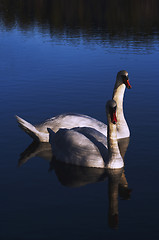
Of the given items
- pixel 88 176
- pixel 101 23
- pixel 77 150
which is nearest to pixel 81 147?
pixel 77 150

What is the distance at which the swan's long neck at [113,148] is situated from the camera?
15.0 metres

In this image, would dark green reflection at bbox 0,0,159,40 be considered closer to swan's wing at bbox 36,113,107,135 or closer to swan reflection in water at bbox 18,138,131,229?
swan's wing at bbox 36,113,107,135

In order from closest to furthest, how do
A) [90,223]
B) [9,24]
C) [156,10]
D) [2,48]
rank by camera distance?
[90,223]
[2,48]
[9,24]
[156,10]

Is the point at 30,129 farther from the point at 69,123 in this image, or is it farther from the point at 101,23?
the point at 101,23

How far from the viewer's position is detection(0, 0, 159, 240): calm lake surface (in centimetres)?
1188

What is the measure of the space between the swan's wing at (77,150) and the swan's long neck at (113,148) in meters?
0.32

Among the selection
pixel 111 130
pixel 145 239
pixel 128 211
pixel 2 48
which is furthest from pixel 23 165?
pixel 2 48

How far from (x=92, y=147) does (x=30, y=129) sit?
293 cm

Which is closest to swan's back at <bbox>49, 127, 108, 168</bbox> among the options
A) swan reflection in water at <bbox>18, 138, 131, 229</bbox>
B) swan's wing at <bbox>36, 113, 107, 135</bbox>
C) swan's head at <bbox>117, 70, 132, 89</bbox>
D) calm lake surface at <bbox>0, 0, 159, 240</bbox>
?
swan reflection in water at <bbox>18, 138, 131, 229</bbox>

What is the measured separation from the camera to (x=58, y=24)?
240ft

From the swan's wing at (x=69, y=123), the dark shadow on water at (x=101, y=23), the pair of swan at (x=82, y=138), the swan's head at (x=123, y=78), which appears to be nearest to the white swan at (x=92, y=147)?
the pair of swan at (x=82, y=138)

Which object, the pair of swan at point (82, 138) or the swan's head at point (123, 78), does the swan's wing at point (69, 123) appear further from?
the swan's head at point (123, 78)

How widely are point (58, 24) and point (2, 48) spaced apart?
1141 inches

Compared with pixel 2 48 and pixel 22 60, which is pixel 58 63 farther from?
pixel 2 48
